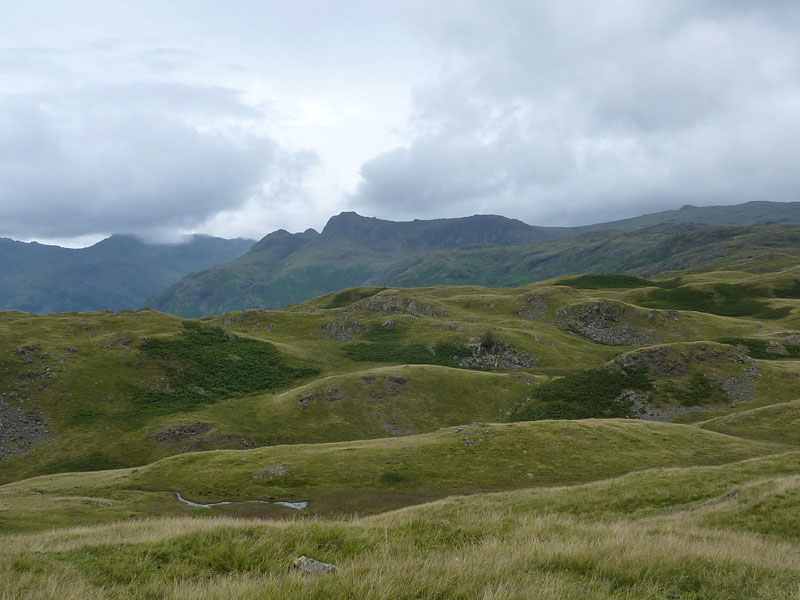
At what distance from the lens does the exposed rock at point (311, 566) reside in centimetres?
765

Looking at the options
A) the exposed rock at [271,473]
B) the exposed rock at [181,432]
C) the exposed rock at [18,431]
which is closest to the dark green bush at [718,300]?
the exposed rock at [181,432]

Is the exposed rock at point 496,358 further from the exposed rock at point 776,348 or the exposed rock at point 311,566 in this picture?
the exposed rock at point 311,566

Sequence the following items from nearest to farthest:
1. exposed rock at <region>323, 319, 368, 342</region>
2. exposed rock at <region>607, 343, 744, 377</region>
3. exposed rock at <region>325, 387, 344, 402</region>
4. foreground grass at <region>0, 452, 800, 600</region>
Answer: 1. foreground grass at <region>0, 452, 800, 600</region>
2. exposed rock at <region>325, 387, 344, 402</region>
3. exposed rock at <region>607, 343, 744, 377</region>
4. exposed rock at <region>323, 319, 368, 342</region>

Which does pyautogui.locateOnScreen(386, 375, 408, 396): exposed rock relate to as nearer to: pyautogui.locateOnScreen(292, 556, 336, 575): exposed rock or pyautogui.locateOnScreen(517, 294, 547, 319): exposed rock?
pyautogui.locateOnScreen(517, 294, 547, 319): exposed rock

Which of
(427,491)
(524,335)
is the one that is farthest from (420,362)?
(427,491)

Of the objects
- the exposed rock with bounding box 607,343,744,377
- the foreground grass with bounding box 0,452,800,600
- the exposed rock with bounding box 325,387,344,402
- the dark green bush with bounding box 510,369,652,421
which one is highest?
the foreground grass with bounding box 0,452,800,600

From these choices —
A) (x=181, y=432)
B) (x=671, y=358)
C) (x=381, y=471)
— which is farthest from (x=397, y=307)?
(x=381, y=471)

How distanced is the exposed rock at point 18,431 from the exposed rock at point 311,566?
91.2 m

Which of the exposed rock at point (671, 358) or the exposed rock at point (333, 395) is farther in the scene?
the exposed rock at point (671, 358)

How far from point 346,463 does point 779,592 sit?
164 ft

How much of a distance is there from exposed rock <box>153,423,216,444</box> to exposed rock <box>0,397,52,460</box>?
61.4ft

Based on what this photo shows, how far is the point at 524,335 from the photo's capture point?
129250mm

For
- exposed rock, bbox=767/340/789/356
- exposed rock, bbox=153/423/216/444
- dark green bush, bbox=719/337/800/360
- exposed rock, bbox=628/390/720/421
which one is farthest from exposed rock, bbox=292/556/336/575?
exposed rock, bbox=767/340/789/356

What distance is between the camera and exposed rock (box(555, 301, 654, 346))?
436 ft
